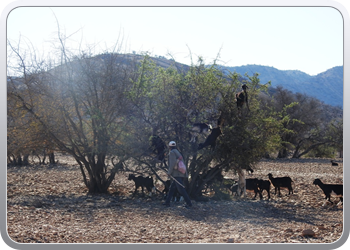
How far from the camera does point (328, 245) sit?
5.86m

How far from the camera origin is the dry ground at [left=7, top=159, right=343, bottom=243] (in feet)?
21.7

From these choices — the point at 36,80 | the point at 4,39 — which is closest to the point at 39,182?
the point at 36,80

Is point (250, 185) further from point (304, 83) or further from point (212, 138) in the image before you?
point (304, 83)

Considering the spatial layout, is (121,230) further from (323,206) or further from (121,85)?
(323,206)

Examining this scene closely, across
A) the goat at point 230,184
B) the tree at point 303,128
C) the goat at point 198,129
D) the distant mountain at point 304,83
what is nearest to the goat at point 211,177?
the goat at point 230,184

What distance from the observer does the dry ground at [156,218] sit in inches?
261

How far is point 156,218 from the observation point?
27.7 feet

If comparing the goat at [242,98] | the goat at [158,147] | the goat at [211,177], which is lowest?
the goat at [211,177]

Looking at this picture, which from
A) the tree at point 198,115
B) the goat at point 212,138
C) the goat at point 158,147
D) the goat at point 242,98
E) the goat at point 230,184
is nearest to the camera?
the goat at point 242,98

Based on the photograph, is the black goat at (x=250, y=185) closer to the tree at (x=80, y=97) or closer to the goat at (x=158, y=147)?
the goat at (x=158, y=147)

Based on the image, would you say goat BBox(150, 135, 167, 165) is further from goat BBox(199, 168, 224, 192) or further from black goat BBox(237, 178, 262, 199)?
black goat BBox(237, 178, 262, 199)

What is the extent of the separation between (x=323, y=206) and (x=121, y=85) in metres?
6.56

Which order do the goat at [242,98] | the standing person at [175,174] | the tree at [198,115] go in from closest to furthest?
1. the standing person at [175,174]
2. the goat at [242,98]
3. the tree at [198,115]

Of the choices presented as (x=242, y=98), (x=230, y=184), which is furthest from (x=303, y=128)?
(x=242, y=98)
